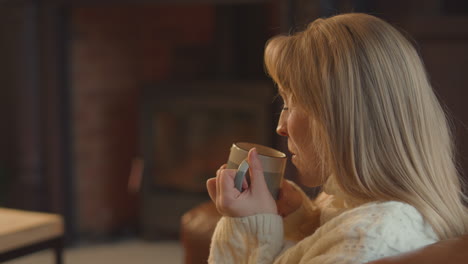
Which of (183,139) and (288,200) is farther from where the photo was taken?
(183,139)

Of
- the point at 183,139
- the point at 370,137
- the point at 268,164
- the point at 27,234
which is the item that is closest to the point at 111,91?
the point at 183,139

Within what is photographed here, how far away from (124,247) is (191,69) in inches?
34.4

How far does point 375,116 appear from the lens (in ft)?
2.87

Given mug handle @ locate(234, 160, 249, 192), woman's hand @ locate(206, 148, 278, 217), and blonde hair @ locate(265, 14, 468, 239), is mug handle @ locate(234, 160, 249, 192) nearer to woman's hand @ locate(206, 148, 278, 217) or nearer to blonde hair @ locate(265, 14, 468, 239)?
woman's hand @ locate(206, 148, 278, 217)

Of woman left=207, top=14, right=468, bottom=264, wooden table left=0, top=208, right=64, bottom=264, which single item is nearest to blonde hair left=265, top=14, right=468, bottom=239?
woman left=207, top=14, right=468, bottom=264

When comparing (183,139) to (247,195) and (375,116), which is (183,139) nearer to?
(247,195)

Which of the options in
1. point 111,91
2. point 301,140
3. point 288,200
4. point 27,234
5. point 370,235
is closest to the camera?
point 370,235

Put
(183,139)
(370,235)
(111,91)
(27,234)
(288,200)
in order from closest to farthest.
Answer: (370,235)
(288,200)
(27,234)
(183,139)
(111,91)

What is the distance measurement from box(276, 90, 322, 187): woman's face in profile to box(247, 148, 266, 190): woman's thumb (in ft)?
0.18

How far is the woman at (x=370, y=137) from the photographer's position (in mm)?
861

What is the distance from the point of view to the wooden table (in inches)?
57.4

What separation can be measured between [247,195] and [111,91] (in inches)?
84.4

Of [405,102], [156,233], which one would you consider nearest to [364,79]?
[405,102]

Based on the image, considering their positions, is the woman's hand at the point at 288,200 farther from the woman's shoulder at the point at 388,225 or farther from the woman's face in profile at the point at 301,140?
the woman's shoulder at the point at 388,225
